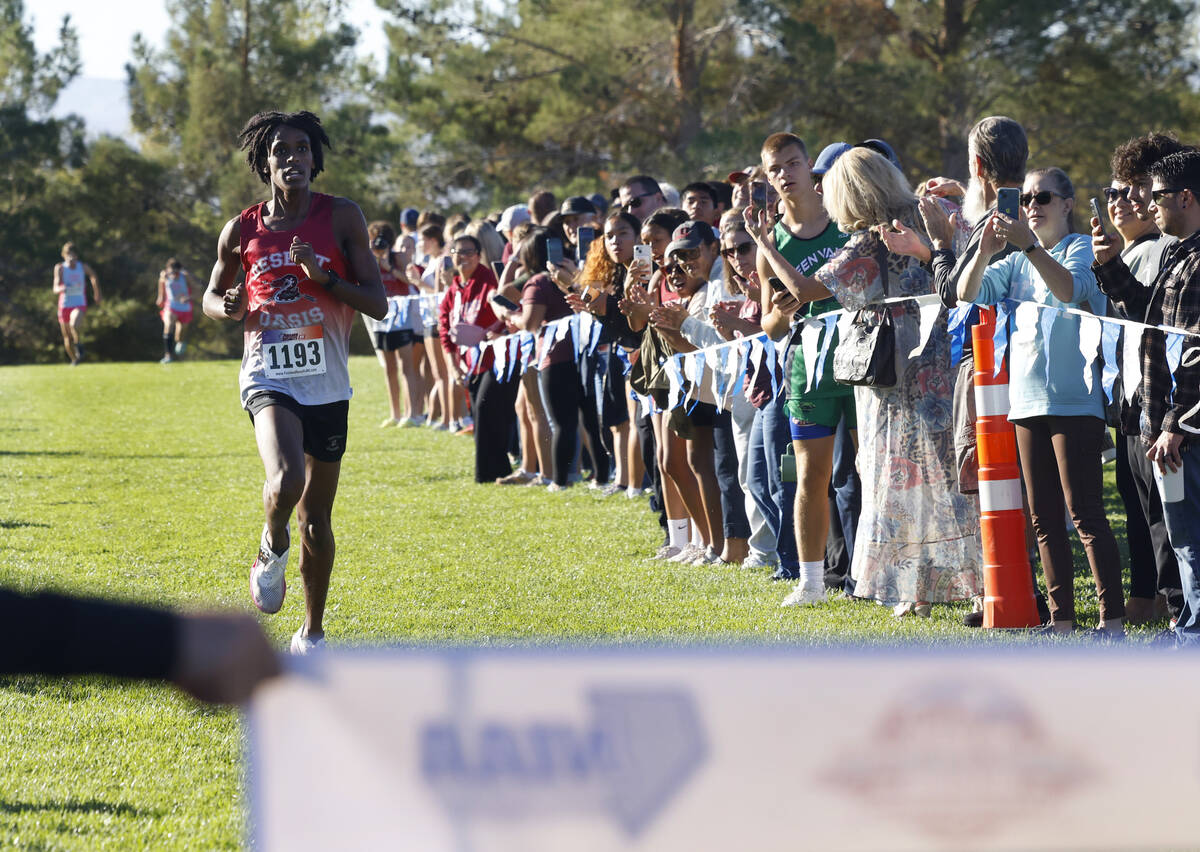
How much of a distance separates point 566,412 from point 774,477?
4468 mm

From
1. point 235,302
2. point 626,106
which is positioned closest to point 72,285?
point 626,106

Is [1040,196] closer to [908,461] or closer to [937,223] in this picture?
[937,223]

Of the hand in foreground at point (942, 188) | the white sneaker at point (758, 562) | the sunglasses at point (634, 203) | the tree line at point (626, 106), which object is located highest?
the tree line at point (626, 106)

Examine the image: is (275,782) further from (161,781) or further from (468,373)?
(468,373)

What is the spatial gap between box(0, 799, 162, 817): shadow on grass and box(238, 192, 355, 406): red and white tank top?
6.62 ft

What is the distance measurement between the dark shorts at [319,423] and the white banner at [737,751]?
14.8ft

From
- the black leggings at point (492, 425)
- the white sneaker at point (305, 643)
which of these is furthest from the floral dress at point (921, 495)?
the black leggings at point (492, 425)

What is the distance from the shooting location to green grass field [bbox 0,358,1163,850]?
4.64 meters

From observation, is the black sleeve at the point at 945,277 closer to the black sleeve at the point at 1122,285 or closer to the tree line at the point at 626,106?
the black sleeve at the point at 1122,285

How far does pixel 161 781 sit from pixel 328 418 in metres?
1.84

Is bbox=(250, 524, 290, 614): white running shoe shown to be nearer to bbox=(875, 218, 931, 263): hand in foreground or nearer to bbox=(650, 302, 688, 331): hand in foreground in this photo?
bbox=(875, 218, 931, 263): hand in foreground

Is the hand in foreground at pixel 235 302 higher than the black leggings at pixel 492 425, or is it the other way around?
the hand in foreground at pixel 235 302

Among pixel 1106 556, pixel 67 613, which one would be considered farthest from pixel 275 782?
pixel 1106 556

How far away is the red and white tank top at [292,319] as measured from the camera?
6.10 metres
